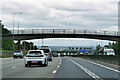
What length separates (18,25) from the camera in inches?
3172

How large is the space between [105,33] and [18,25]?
2263 centimetres

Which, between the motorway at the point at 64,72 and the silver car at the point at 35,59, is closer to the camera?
the motorway at the point at 64,72

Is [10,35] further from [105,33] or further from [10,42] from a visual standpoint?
[10,42]

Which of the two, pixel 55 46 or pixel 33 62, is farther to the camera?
pixel 55 46

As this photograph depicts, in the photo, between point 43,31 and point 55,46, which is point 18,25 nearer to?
point 43,31

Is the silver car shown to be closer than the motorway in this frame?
No

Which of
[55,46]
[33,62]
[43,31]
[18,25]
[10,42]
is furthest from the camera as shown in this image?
[55,46]

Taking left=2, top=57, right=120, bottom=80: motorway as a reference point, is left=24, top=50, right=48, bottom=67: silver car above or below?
above

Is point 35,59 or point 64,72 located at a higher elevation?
point 35,59

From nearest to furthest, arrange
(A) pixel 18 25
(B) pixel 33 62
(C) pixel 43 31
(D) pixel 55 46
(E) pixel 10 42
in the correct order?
(B) pixel 33 62, (C) pixel 43 31, (A) pixel 18 25, (E) pixel 10 42, (D) pixel 55 46

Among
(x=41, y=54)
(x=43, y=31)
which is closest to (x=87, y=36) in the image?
(x=43, y=31)

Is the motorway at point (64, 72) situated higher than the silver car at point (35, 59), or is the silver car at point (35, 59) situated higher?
the silver car at point (35, 59)

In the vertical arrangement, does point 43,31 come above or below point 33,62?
above

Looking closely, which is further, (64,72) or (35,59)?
(35,59)
